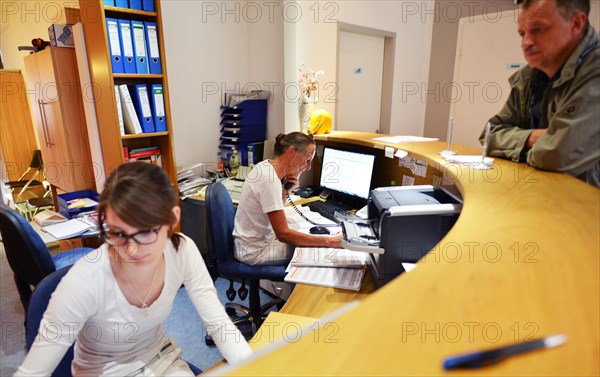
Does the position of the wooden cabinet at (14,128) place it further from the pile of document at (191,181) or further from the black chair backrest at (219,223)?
the black chair backrest at (219,223)

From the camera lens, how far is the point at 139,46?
2537 millimetres

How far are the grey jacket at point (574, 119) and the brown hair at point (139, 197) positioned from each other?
3.91 ft

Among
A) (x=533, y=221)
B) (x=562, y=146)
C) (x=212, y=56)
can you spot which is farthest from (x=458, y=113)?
(x=533, y=221)

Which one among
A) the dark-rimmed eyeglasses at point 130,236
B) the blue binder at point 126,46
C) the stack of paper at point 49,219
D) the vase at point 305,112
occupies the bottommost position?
the stack of paper at point 49,219

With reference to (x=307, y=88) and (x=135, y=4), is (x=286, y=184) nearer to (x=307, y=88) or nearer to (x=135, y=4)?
(x=307, y=88)

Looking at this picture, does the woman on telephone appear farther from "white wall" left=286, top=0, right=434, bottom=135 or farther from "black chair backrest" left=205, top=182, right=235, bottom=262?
"white wall" left=286, top=0, right=434, bottom=135

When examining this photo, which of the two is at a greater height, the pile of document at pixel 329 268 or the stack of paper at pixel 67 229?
the pile of document at pixel 329 268

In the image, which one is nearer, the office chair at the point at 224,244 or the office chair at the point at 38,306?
the office chair at the point at 38,306

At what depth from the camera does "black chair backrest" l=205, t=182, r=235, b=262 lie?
1.90 m

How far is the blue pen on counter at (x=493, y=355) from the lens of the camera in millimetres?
457

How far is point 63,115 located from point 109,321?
8.49ft

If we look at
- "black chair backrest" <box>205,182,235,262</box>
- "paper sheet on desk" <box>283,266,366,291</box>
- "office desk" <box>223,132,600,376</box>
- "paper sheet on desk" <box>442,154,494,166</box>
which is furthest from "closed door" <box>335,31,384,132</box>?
"office desk" <box>223,132,600,376</box>

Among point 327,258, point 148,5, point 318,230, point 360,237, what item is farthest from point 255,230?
point 148,5

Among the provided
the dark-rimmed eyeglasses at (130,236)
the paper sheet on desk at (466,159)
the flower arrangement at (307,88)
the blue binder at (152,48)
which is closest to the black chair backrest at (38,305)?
the dark-rimmed eyeglasses at (130,236)
